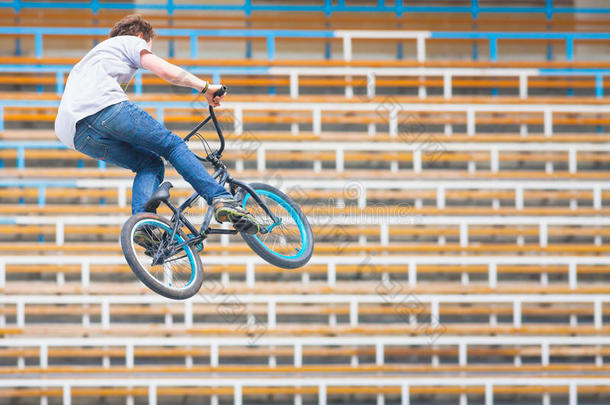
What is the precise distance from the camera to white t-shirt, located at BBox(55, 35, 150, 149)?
1.83 m

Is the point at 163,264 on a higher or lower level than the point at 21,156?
lower

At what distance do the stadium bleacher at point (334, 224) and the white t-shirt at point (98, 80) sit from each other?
9.59 feet

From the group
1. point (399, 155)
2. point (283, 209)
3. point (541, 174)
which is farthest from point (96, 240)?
point (541, 174)

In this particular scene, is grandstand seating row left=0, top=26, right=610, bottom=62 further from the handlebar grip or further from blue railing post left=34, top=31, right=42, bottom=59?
the handlebar grip

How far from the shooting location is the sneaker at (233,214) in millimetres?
1910

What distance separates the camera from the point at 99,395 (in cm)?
472

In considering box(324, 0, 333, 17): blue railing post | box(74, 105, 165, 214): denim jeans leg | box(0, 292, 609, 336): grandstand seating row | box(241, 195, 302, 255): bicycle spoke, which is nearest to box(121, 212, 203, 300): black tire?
box(74, 105, 165, 214): denim jeans leg

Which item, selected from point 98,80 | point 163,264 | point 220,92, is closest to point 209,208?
Result: point 163,264

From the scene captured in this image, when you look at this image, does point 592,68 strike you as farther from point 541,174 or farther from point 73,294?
point 73,294

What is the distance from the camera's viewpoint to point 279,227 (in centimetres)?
227

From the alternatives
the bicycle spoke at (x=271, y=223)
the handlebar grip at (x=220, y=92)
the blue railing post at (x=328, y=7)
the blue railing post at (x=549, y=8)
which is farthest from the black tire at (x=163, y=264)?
the blue railing post at (x=549, y=8)

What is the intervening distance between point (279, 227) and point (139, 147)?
1.85 ft

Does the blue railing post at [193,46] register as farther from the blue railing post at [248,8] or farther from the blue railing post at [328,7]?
the blue railing post at [328,7]

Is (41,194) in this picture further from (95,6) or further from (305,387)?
(305,387)
